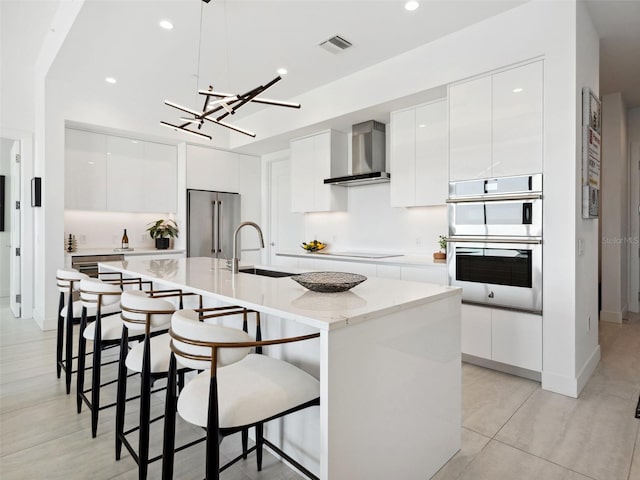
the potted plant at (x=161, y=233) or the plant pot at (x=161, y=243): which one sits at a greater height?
the potted plant at (x=161, y=233)

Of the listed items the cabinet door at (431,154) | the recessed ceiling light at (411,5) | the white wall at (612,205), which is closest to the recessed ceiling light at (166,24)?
the recessed ceiling light at (411,5)

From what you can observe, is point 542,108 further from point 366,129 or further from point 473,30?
point 366,129

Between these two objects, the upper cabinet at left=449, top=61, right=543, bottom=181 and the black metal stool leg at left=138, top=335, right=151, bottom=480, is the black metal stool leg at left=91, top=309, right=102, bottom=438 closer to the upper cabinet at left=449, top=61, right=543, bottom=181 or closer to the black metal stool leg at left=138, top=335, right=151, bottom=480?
the black metal stool leg at left=138, top=335, right=151, bottom=480

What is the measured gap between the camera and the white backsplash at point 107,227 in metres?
5.13

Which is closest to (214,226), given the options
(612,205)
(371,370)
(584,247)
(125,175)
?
(125,175)

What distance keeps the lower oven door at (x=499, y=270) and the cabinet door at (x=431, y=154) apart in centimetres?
80

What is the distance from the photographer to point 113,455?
6.42 ft

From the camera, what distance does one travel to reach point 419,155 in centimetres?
402

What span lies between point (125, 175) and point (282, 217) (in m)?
2.45

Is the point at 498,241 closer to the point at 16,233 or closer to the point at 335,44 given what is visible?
the point at 335,44

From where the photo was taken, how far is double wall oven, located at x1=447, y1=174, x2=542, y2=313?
2836mm

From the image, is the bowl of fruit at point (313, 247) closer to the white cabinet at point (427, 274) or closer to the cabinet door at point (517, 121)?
the white cabinet at point (427, 274)

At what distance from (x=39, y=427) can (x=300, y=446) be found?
164cm

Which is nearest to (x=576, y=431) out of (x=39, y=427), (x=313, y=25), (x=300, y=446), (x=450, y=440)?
(x=450, y=440)
